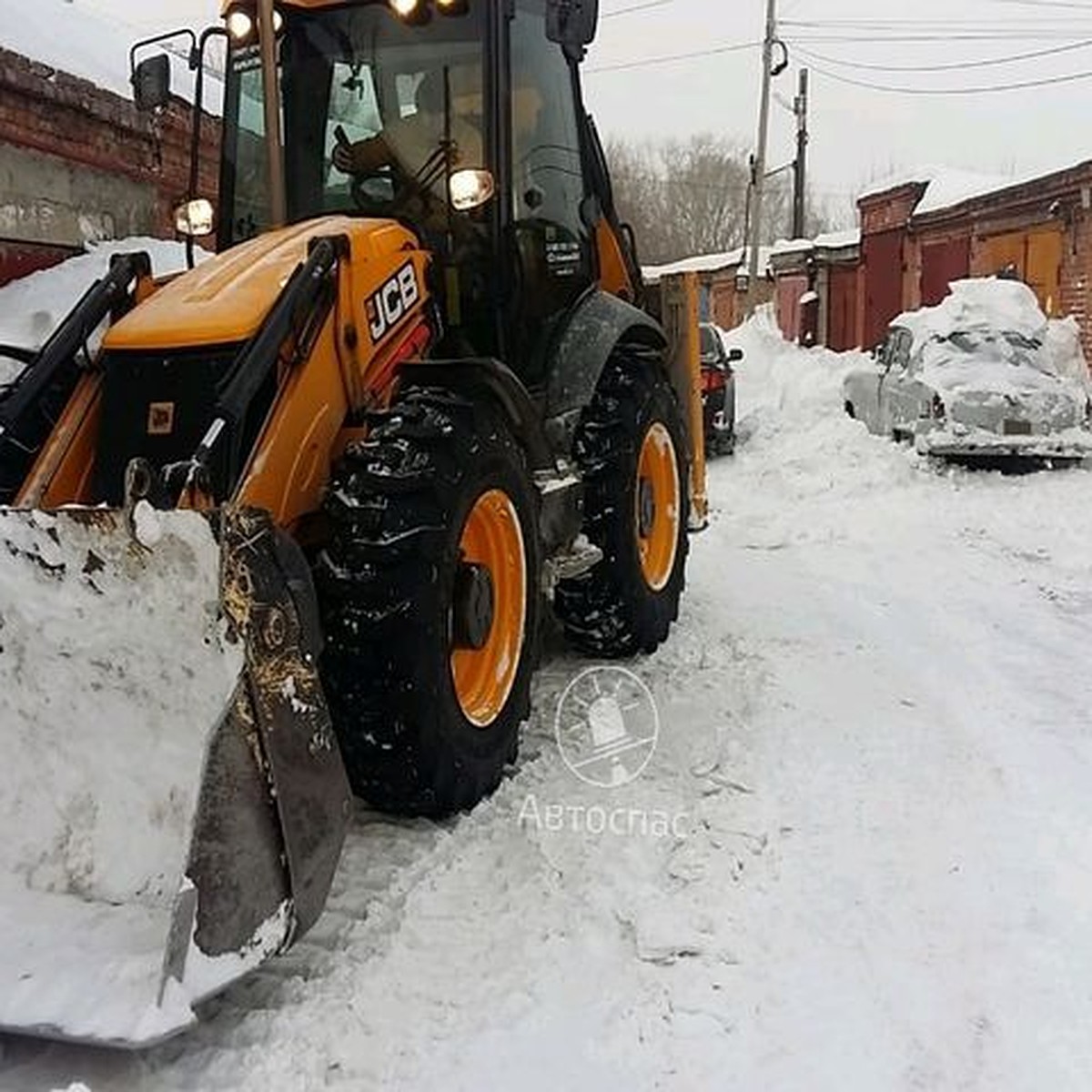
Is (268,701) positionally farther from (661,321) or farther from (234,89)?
(661,321)

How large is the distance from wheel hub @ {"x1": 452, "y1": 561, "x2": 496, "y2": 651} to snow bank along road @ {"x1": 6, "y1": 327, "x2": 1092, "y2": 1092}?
0.56 meters

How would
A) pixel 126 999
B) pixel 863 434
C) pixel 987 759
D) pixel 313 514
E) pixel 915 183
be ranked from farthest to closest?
pixel 915 183, pixel 863 434, pixel 987 759, pixel 313 514, pixel 126 999

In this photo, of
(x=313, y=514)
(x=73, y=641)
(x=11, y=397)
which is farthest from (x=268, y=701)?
(x=11, y=397)

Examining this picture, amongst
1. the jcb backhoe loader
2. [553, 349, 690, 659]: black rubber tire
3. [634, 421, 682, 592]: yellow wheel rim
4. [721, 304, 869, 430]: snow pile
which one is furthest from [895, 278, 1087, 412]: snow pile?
[553, 349, 690, 659]: black rubber tire

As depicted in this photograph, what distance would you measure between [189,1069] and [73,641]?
1.02m

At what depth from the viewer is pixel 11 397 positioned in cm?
406

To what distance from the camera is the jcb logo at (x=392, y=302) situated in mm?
4164

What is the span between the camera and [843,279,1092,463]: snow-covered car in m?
11.4

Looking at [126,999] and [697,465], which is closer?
[126,999]

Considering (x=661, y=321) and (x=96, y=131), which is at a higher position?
(x=96, y=131)

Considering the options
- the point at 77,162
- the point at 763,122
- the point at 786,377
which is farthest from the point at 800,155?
the point at 77,162

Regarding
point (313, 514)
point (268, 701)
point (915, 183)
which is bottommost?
point (268, 701)

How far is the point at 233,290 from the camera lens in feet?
12.8

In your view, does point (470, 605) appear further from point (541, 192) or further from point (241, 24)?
point (241, 24)
